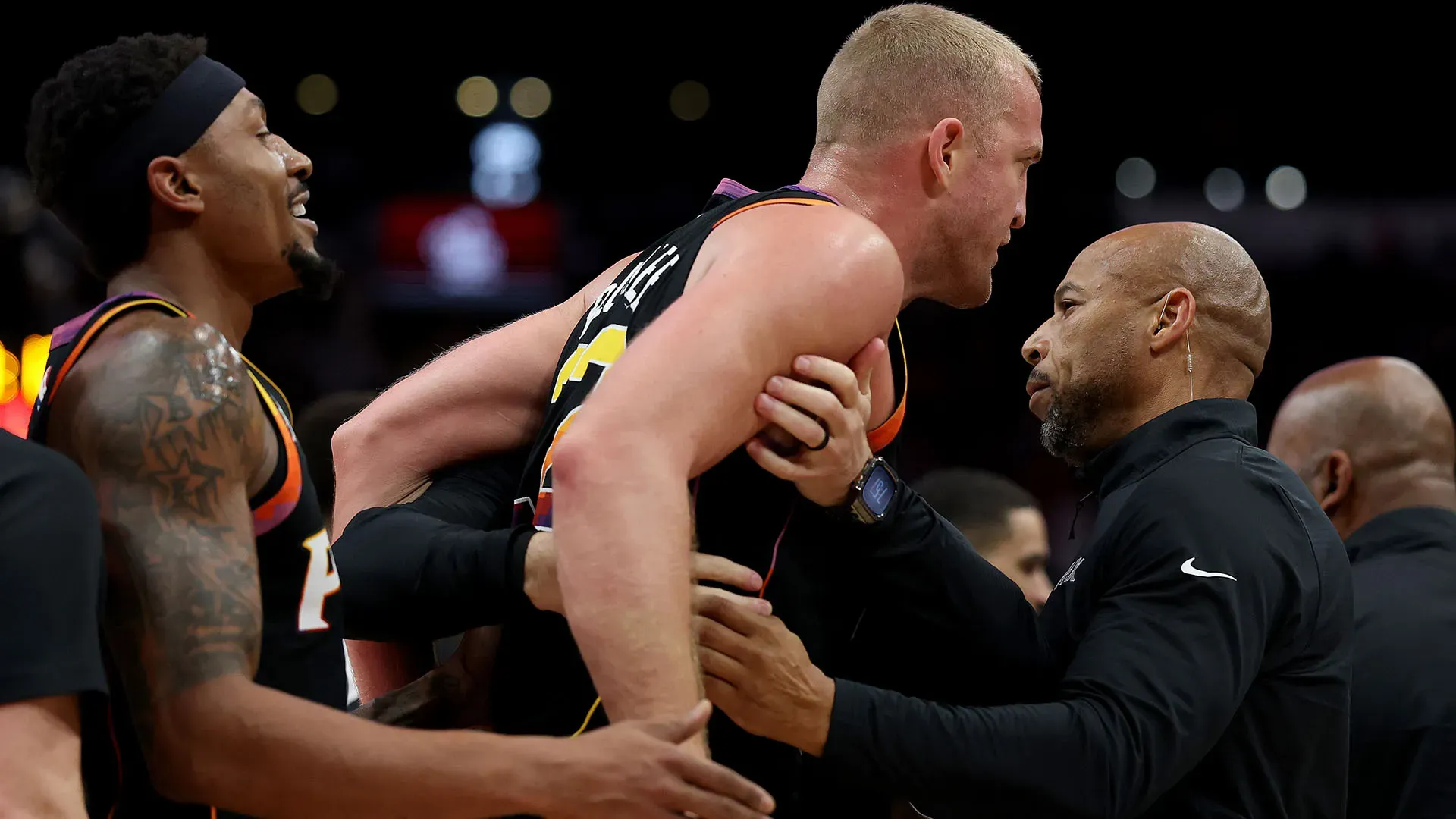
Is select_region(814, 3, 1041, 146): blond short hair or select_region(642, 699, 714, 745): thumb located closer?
select_region(642, 699, 714, 745): thumb

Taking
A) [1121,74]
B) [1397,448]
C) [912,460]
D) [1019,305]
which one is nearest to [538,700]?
[1397,448]

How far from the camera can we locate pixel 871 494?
2414 millimetres

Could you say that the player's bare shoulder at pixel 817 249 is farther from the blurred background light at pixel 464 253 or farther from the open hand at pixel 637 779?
the blurred background light at pixel 464 253

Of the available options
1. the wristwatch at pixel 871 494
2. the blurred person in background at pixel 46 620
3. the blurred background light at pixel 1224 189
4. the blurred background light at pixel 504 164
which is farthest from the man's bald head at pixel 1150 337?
the blurred background light at pixel 504 164

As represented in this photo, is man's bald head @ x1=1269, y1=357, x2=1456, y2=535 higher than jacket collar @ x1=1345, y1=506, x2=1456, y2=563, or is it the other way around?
man's bald head @ x1=1269, y1=357, x2=1456, y2=535

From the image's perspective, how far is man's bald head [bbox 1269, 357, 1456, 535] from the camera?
4352 millimetres

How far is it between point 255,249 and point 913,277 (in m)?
1.26

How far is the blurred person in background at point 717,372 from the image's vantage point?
192 cm

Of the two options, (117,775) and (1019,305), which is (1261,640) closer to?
(117,775)

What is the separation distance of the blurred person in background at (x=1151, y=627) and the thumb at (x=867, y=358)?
1.44ft

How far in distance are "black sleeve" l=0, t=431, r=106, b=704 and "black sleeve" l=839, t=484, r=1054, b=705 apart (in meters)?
1.25

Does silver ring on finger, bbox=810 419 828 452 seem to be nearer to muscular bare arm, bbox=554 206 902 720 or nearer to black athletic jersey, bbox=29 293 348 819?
muscular bare arm, bbox=554 206 902 720

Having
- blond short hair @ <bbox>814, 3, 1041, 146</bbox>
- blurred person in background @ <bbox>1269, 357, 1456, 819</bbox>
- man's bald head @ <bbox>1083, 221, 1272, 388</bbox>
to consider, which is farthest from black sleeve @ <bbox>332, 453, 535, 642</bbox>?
blurred person in background @ <bbox>1269, 357, 1456, 819</bbox>

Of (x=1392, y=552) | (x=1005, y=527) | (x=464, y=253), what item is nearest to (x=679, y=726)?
(x=1392, y=552)
